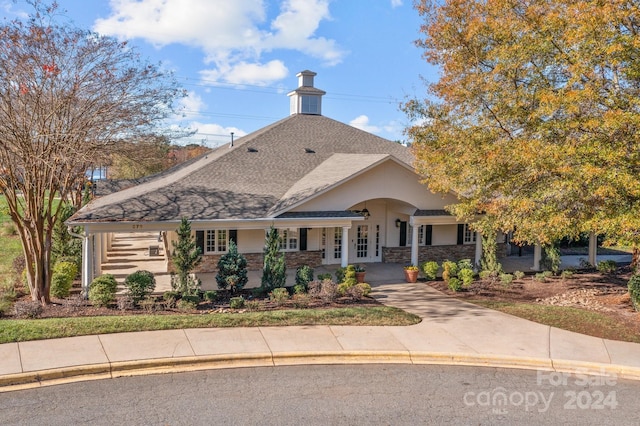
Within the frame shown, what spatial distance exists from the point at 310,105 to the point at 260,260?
1168 centimetres

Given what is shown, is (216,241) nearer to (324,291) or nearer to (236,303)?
(236,303)

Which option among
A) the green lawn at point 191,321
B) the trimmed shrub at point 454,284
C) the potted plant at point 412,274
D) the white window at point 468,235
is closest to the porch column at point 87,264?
the green lawn at point 191,321

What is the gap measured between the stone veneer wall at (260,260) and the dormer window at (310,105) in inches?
412

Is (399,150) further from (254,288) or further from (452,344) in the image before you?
(452,344)

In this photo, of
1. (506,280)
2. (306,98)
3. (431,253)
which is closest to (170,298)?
(506,280)

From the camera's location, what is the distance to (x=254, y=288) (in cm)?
1666

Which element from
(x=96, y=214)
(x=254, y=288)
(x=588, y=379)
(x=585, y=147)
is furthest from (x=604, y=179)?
(x=96, y=214)

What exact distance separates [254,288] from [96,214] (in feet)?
18.5

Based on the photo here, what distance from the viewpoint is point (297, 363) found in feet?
32.0

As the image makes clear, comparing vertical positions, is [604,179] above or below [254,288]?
above

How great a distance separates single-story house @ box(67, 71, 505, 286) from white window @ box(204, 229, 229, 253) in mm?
41

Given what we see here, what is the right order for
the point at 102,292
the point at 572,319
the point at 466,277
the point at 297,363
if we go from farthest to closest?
the point at 466,277, the point at 102,292, the point at 572,319, the point at 297,363

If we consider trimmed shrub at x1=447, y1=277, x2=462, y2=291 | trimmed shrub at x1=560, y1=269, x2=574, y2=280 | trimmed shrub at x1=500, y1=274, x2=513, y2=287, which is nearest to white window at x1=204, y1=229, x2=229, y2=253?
trimmed shrub at x1=447, y1=277, x2=462, y2=291

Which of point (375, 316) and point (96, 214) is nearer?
point (375, 316)
